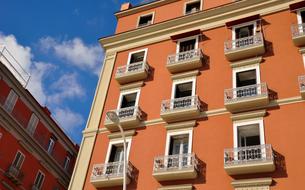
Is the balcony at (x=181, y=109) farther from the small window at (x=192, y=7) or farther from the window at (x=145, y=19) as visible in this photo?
the window at (x=145, y=19)

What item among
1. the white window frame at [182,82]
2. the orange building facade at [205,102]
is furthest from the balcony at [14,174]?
the white window frame at [182,82]

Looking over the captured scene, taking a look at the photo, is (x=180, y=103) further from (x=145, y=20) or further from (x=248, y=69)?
(x=145, y=20)

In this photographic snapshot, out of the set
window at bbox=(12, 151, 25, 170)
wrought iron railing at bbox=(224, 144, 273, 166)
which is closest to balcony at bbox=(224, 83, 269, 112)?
wrought iron railing at bbox=(224, 144, 273, 166)

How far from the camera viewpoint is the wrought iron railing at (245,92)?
1883cm

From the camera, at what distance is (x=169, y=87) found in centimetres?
2250

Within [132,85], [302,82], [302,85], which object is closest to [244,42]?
[302,82]

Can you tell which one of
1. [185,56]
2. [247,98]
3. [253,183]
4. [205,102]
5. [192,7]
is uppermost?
[192,7]

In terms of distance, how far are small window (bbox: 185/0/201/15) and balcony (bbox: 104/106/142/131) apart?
8.93 m

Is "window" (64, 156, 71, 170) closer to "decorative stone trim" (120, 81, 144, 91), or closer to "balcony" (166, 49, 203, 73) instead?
"decorative stone trim" (120, 81, 144, 91)

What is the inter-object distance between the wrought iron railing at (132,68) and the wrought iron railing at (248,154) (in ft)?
28.0

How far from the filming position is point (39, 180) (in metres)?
32.9

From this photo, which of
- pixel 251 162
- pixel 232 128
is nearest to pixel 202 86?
pixel 232 128

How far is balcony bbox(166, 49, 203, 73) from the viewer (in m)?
22.1

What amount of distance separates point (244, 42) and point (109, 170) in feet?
34.4
